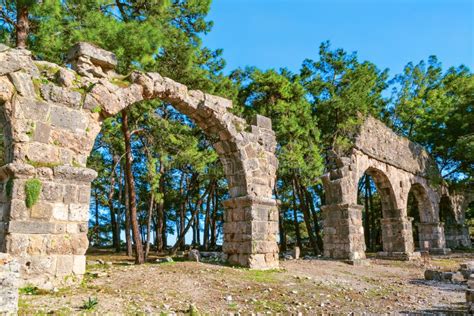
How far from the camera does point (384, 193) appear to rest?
16109mm

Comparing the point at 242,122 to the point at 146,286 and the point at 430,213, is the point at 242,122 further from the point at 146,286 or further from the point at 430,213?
the point at 430,213

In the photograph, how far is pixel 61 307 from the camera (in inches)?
180

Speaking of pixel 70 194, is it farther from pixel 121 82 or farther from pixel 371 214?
pixel 371 214

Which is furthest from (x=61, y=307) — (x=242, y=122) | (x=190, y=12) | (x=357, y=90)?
(x=357, y=90)

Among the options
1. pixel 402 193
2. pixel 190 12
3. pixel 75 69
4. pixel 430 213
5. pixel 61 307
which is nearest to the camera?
pixel 61 307

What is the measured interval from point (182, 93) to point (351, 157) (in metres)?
7.21

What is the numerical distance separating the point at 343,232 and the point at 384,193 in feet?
15.5

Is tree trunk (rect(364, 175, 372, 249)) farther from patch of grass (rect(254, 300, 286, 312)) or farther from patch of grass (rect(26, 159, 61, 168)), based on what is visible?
patch of grass (rect(26, 159, 61, 168))

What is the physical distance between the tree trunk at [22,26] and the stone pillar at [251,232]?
5.93m

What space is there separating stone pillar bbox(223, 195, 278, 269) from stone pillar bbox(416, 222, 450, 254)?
12.9 metres

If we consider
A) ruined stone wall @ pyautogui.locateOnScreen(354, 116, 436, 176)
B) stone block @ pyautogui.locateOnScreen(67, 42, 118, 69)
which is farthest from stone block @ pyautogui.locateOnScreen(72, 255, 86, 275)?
ruined stone wall @ pyautogui.locateOnScreen(354, 116, 436, 176)

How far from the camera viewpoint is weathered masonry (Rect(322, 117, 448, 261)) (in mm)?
12492

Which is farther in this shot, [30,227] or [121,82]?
[121,82]

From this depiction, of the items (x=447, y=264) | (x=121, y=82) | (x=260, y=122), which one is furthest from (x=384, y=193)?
(x=121, y=82)
